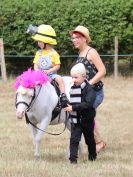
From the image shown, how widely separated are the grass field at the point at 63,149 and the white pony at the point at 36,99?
1.77 feet

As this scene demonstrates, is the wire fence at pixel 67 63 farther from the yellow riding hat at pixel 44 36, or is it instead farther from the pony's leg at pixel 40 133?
the pony's leg at pixel 40 133

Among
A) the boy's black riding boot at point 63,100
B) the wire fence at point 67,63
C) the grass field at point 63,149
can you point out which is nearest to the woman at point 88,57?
the boy's black riding boot at point 63,100

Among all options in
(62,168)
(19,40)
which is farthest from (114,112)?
(19,40)

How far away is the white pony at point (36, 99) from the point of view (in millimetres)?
7812

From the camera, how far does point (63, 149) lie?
9281 millimetres

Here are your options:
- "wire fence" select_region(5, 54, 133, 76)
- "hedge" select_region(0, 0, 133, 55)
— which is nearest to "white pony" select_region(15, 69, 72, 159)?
"hedge" select_region(0, 0, 133, 55)

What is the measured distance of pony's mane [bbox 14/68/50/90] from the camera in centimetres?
783

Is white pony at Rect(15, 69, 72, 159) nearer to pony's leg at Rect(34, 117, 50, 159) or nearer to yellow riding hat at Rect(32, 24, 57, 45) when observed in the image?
pony's leg at Rect(34, 117, 50, 159)

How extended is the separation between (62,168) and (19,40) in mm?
13442

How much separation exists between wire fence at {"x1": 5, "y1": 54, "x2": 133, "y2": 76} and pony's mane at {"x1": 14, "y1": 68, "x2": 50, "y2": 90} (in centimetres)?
1285

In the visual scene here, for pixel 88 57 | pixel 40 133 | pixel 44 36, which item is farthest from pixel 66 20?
pixel 40 133

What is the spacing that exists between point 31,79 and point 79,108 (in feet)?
2.48

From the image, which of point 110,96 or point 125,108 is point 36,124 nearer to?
point 125,108

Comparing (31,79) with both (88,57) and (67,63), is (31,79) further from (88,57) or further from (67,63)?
(67,63)
